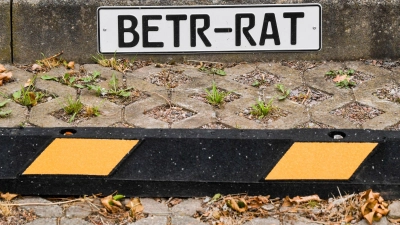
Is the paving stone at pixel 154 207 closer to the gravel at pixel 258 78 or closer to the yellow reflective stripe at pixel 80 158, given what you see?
the yellow reflective stripe at pixel 80 158

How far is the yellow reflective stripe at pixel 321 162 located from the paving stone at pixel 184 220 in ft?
1.30

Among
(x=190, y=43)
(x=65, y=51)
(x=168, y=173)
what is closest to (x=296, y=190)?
(x=168, y=173)

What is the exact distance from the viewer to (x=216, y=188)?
3.97m

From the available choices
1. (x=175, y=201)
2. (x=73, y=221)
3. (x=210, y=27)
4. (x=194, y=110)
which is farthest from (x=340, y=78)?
(x=73, y=221)

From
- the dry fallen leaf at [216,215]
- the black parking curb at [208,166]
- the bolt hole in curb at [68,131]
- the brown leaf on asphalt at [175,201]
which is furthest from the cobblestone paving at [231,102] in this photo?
the dry fallen leaf at [216,215]

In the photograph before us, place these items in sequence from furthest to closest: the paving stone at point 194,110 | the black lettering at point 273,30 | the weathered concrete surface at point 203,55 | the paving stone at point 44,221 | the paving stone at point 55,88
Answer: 1. the weathered concrete surface at point 203,55
2. the black lettering at point 273,30
3. the paving stone at point 55,88
4. the paving stone at point 194,110
5. the paving stone at point 44,221

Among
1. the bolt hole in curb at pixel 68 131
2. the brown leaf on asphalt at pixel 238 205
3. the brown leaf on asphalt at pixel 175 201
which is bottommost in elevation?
the brown leaf on asphalt at pixel 175 201

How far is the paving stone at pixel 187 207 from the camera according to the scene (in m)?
3.85

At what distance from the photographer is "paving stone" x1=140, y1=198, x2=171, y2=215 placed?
3.86 metres

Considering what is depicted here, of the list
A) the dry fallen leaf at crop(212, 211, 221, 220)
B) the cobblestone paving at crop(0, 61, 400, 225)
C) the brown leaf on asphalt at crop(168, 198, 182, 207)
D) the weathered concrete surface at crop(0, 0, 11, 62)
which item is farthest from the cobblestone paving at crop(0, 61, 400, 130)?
the dry fallen leaf at crop(212, 211, 221, 220)

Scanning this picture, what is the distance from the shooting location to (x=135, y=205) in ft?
12.8

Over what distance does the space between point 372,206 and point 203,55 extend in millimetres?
1708

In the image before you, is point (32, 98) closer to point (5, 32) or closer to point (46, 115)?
point (46, 115)

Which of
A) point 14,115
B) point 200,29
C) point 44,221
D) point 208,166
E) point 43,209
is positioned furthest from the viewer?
point 200,29
